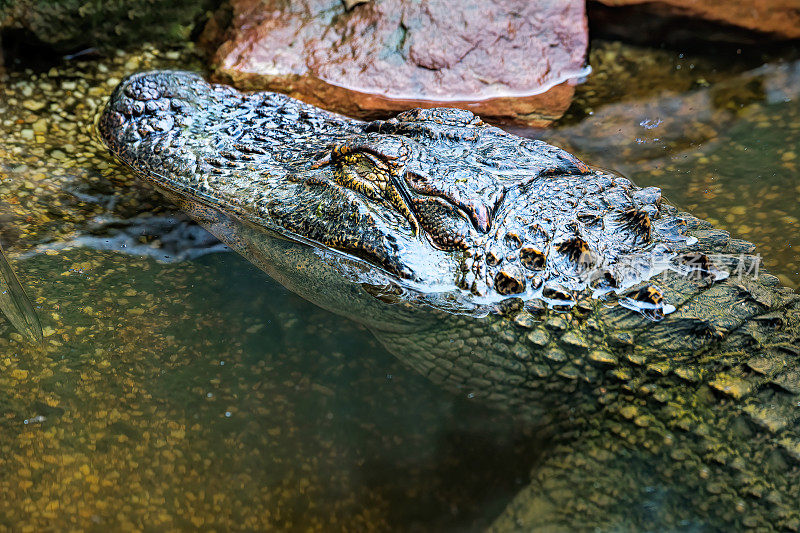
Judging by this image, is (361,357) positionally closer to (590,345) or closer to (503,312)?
(503,312)

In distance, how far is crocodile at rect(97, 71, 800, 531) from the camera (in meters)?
2.24

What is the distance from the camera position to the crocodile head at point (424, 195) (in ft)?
8.11

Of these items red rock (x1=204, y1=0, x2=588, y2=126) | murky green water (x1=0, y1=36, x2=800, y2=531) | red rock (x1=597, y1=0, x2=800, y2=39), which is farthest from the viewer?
red rock (x1=597, y1=0, x2=800, y2=39)

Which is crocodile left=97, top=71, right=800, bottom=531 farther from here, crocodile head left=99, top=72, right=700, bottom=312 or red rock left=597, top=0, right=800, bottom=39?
red rock left=597, top=0, right=800, bottom=39

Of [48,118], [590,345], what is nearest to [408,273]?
[590,345]

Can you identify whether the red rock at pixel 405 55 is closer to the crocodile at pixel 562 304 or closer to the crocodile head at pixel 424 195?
the crocodile head at pixel 424 195

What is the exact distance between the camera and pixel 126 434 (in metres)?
2.30

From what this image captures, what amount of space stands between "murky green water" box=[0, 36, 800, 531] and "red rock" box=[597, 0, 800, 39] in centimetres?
129

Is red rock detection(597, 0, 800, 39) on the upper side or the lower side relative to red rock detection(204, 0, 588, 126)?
upper

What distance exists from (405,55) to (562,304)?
2208 millimetres

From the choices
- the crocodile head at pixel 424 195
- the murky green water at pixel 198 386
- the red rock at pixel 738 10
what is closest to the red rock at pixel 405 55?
the red rock at pixel 738 10

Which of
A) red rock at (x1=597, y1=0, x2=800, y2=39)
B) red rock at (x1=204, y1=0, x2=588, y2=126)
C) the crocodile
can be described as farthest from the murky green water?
red rock at (x1=597, y1=0, x2=800, y2=39)

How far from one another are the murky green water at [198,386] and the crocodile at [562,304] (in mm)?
162

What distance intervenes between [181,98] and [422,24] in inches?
65.1
